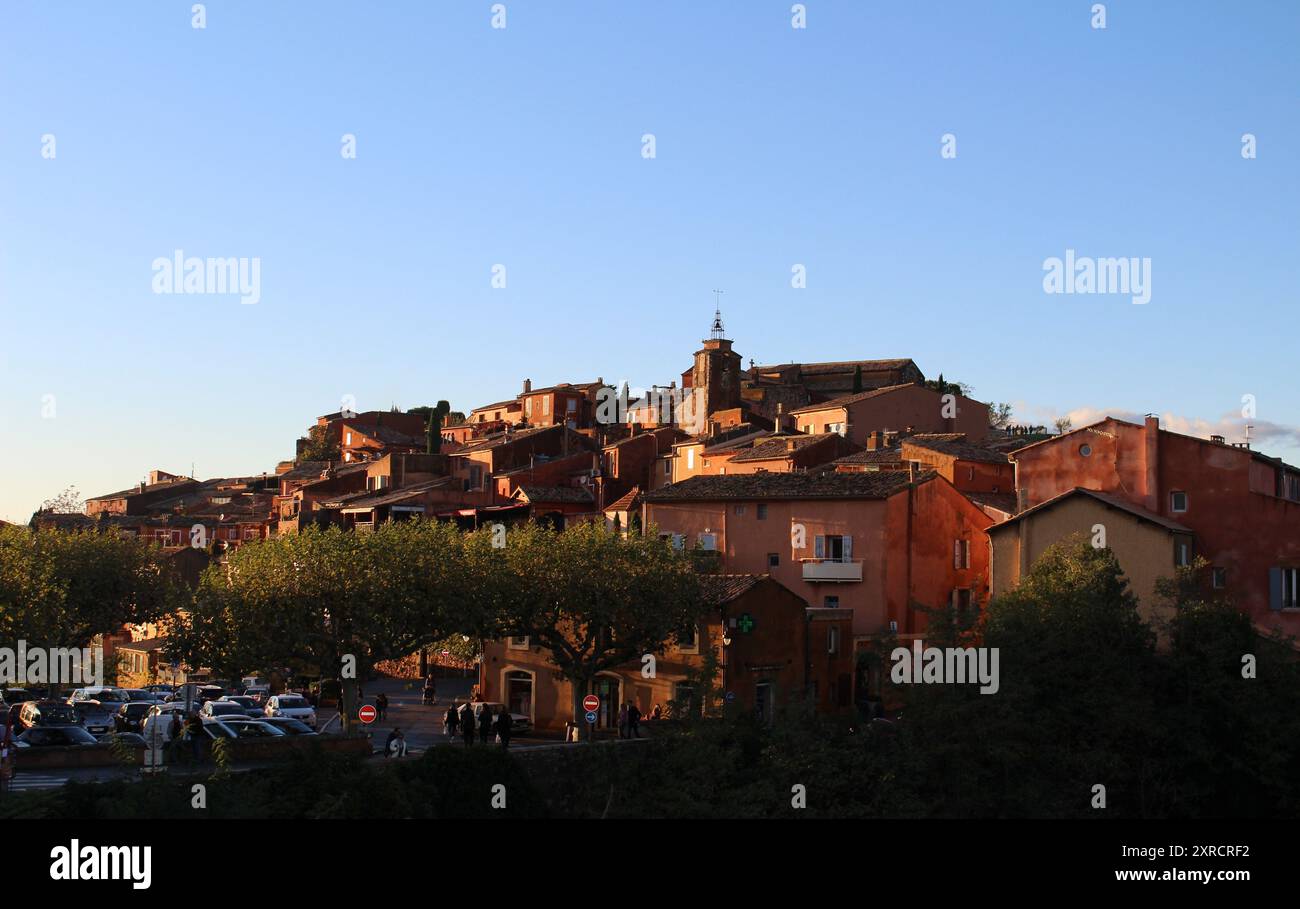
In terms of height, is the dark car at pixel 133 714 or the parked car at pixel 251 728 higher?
the parked car at pixel 251 728

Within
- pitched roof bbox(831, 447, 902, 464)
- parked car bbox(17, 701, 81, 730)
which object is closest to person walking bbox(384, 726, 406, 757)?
parked car bbox(17, 701, 81, 730)

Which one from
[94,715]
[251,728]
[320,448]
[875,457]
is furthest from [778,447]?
[320,448]

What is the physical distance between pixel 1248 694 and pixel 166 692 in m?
40.1

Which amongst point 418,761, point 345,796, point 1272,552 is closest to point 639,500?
point 1272,552

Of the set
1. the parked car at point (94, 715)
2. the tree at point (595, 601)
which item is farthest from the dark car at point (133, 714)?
the tree at point (595, 601)

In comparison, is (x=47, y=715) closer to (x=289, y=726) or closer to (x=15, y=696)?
(x=289, y=726)

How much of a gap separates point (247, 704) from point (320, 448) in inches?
2806

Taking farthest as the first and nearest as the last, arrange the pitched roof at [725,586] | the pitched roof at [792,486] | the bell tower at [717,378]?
the bell tower at [717,378], the pitched roof at [792,486], the pitched roof at [725,586]

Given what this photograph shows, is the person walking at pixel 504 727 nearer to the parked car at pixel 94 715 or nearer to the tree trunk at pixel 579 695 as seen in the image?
the tree trunk at pixel 579 695

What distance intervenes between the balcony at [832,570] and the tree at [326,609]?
557 inches

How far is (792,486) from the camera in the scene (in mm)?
56000

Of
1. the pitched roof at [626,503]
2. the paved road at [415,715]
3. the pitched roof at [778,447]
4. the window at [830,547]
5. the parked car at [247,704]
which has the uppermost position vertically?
the pitched roof at [778,447]

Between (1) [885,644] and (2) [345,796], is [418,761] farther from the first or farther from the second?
(1) [885,644]

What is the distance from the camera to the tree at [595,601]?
45281 mm
